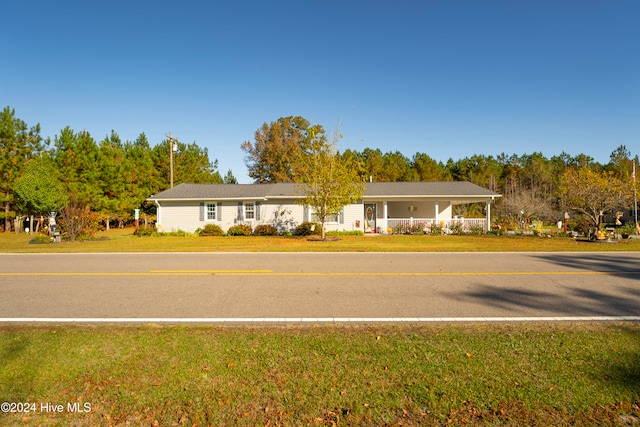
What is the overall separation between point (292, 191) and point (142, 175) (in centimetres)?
1994

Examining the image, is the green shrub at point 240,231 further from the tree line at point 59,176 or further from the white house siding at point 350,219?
the tree line at point 59,176

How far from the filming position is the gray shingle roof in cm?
2589

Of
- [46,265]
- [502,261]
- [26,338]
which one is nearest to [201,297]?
[26,338]

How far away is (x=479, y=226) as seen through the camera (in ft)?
83.9

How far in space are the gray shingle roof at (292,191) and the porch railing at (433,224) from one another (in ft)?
5.54

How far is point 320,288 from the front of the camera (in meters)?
7.76

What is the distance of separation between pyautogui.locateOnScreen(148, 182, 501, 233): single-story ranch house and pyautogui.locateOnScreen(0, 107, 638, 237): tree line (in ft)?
8.18

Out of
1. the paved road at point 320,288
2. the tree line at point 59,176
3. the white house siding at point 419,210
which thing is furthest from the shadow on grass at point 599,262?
the tree line at point 59,176

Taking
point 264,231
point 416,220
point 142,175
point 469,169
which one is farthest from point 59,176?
point 469,169

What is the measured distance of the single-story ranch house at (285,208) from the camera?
25.9 m

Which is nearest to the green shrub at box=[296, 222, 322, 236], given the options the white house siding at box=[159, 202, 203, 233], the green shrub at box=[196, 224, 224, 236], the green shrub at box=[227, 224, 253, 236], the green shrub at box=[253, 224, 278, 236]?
the green shrub at box=[253, 224, 278, 236]

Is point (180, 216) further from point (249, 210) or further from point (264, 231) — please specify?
point (264, 231)

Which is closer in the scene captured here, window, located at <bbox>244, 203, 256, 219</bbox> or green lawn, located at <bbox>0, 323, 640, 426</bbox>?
green lawn, located at <bbox>0, 323, 640, 426</bbox>

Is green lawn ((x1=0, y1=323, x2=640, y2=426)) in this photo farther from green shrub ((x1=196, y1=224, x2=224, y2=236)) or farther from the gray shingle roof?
the gray shingle roof
